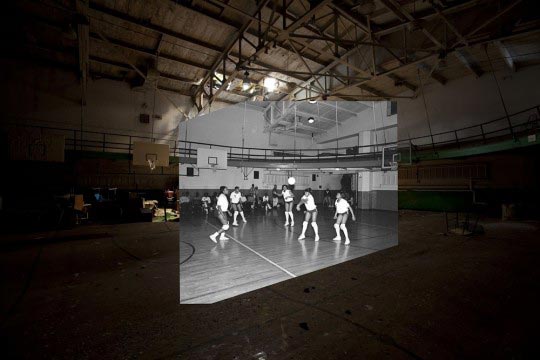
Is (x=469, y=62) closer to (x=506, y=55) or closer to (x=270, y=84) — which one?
(x=506, y=55)

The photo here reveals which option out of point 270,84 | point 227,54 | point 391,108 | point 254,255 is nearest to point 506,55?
point 391,108

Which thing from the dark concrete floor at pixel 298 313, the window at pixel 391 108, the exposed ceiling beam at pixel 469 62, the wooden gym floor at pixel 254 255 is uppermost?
the exposed ceiling beam at pixel 469 62

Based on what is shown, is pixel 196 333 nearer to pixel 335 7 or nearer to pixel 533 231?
pixel 335 7

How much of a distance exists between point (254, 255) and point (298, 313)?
281cm

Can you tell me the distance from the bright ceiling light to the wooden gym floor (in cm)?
661

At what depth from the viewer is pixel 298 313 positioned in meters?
2.24

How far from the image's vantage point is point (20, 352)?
1.76 metres

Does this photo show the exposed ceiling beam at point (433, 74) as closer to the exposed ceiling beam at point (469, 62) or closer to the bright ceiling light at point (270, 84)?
the exposed ceiling beam at point (469, 62)

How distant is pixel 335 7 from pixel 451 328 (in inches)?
297

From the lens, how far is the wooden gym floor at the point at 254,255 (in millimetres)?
3330

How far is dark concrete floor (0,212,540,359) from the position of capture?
1746 millimetres

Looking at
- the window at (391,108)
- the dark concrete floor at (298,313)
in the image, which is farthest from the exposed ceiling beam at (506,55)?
the dark concrete floor at (298,313)

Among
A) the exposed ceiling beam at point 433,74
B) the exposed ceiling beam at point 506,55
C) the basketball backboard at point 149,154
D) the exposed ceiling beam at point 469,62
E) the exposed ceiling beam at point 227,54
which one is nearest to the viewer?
the exposed ceiling beam at point 227,54

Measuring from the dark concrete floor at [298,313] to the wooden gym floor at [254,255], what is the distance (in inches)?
16.6
